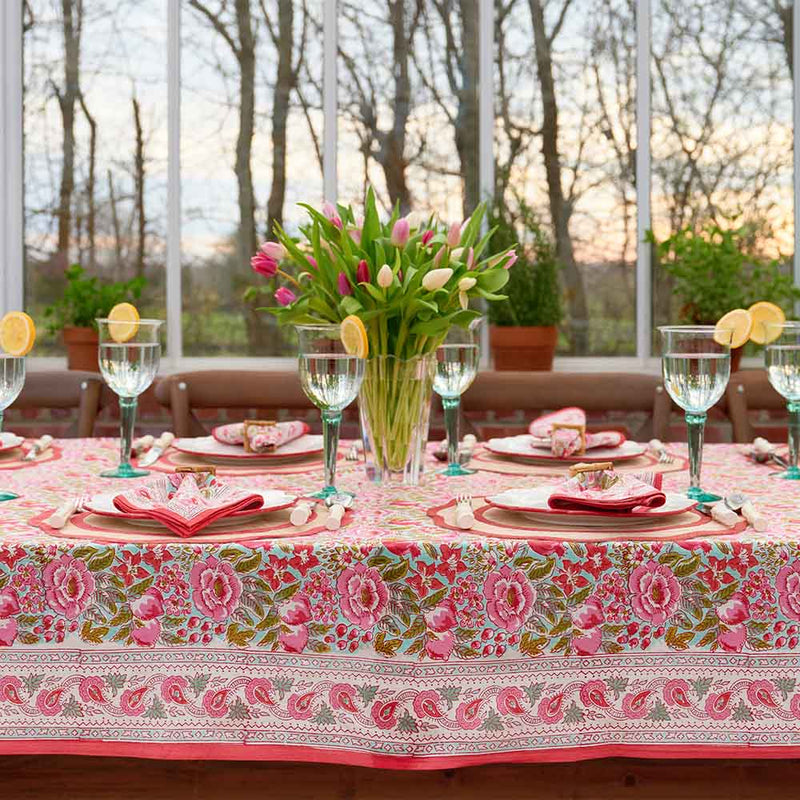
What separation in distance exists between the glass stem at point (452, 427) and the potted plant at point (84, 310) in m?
2.16

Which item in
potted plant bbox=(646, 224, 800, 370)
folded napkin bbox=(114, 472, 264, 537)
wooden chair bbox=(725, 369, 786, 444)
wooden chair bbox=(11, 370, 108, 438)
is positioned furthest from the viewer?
potted plant bbox=(646, 224, 800, 370)

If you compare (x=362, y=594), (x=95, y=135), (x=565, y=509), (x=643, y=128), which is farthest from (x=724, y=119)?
(x=362, y=594)

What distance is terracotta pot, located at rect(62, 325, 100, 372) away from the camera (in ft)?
11.7

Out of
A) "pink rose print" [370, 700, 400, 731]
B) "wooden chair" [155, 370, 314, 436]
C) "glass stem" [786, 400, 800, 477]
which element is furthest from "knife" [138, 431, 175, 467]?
"glass stem" [786, 400, 800, 477]

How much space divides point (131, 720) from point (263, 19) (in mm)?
3195

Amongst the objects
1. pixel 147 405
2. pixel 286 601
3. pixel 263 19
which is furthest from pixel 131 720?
pixel 263 19

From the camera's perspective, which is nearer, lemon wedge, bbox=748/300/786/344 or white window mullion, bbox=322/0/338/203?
lemon wedge, bbox=748/300/786/344

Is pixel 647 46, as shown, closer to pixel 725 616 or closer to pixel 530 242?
pixel 530 242

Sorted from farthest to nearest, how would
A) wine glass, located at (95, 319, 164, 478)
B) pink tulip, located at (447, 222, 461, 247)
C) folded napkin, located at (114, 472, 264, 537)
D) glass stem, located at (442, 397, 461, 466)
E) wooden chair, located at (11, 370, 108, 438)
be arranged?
wooden chair, located at (11, 370, 108, 438) → glass stem, located at (442, 397, 461, 466) → wine glass, located at (95, 319, 164, 478) → pink tulip, located at (447, 222, 461, 247) → folded napkin, located at (114, 472, 264, 537)

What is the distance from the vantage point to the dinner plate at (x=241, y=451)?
1.77 metres

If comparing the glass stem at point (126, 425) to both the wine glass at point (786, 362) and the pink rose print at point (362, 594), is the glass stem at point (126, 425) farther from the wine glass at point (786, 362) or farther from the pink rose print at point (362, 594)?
the wine glass at point (786, 362)

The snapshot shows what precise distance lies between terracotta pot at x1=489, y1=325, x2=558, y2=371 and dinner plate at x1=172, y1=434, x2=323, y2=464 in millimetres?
1749

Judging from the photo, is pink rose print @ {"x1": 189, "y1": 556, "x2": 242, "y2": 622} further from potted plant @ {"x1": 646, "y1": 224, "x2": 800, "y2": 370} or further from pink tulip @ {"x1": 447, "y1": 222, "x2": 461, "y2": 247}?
potted plant @ {"x1": 646, "y1": 224, "x2": 800, "y2": 370}

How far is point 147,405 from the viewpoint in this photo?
3553 millimetres
